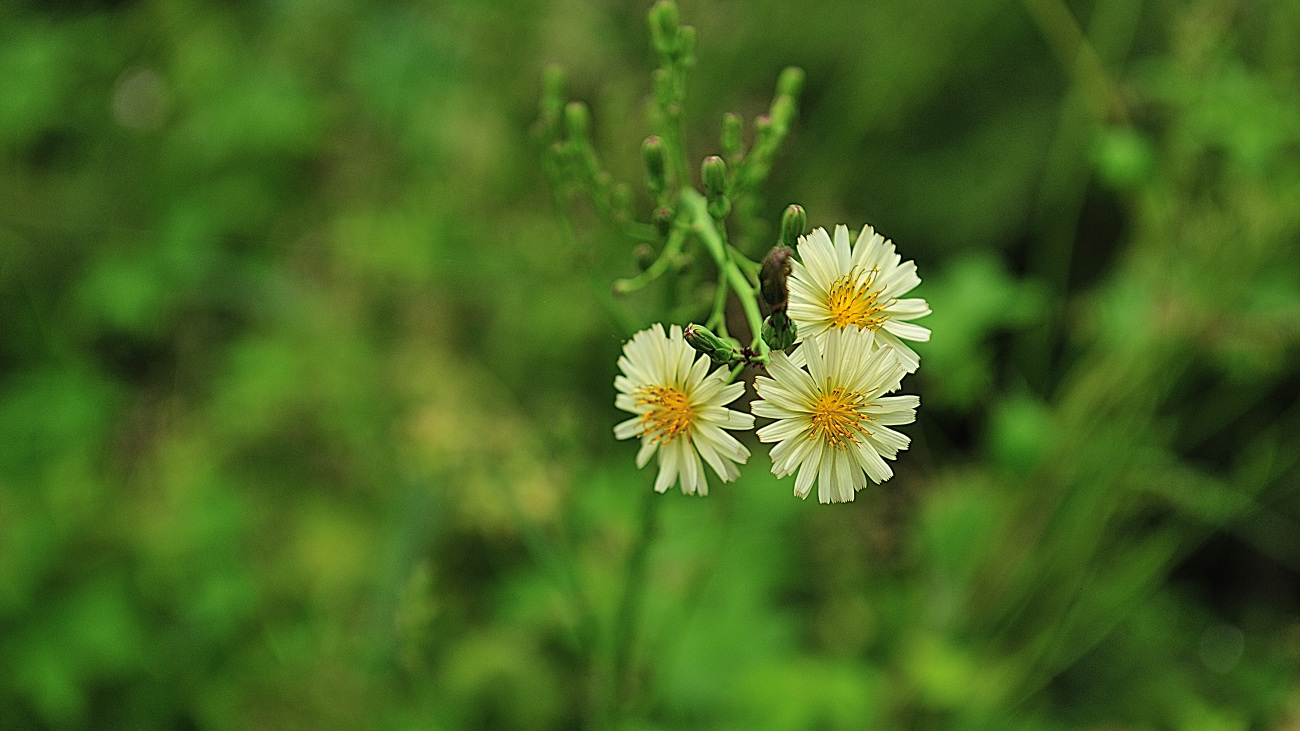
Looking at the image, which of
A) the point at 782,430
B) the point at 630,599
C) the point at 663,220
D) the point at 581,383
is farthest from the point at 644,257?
the point at 581,383

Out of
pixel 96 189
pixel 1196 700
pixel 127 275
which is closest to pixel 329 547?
pixel 127 275

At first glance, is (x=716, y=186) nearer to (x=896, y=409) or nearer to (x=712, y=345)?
(x=712, y=345)

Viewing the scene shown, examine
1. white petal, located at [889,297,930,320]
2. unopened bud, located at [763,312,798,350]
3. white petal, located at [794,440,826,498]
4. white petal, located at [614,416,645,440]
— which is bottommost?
white petal, located at [794,440,826,498]

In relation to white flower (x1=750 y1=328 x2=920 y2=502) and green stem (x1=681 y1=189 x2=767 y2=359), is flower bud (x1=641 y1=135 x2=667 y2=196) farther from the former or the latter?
white flower (x1=750 y1=328 x2=920 y2=502)

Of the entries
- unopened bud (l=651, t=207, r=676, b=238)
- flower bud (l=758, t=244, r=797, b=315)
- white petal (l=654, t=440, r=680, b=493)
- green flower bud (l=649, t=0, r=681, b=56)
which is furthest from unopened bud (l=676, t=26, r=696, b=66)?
white petal (l=654, t=440, r=680, b=493)

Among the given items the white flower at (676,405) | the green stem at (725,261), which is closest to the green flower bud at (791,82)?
the green stem at (725,261)

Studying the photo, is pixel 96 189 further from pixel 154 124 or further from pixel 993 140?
pixel 993 140
